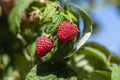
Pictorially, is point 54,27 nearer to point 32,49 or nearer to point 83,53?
point 32,49

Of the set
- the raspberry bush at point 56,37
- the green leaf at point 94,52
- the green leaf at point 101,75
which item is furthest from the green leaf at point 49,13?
the green leaf at point 94,52

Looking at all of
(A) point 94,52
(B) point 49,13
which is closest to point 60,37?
(B) point 49,13

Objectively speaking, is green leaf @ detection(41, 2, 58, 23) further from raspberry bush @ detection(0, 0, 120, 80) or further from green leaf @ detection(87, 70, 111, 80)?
green leaf @ detection(87, 70, 111, 80)

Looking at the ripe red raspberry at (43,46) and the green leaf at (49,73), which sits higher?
the ripe red raspberry at (43,46)

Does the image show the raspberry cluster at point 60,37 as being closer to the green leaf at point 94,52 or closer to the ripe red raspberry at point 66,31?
the ripe red raspberry at point 66,31

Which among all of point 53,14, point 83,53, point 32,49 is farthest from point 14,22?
point 83,53

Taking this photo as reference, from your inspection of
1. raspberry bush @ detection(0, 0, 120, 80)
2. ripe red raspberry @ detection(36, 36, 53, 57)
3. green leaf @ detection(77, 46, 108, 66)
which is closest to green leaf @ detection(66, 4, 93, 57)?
raspberry bush @ detection(0, 0, 120, 80)

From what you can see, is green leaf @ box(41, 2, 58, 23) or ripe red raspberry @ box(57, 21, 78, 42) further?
green leaf @ box(41, 2, 58, 23)
